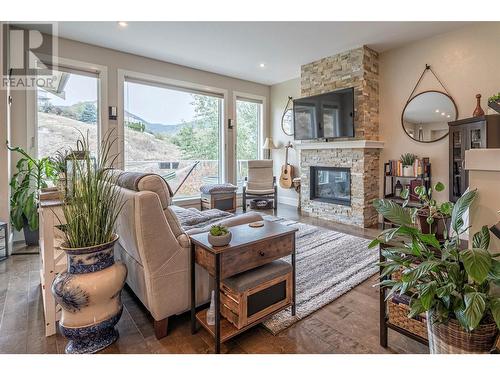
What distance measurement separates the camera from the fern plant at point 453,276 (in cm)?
96

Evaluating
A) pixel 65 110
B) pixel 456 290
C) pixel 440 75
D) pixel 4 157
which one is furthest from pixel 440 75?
pixel 4 157

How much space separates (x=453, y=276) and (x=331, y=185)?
13.0 feet

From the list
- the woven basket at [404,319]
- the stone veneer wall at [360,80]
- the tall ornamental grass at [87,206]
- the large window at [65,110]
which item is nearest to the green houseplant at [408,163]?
the stone veneer wall at [360,80]

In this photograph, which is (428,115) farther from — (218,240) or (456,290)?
(218,240)

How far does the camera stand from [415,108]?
408 centimetres

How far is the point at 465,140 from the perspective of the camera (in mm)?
3293

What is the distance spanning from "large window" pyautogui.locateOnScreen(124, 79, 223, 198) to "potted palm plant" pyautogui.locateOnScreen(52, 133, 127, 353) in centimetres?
329

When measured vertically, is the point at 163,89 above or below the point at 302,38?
below

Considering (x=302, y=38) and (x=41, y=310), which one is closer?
(x=41, y=310)

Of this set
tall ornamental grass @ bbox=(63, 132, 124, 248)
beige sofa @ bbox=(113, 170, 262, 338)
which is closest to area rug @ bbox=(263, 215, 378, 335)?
beige sofa @ bbox=(113, 170, 262, 338)
